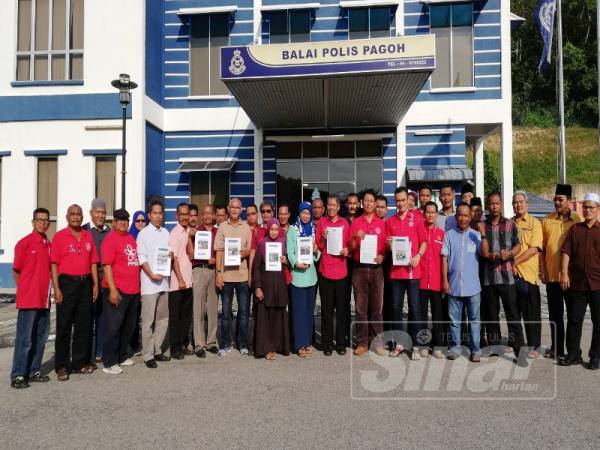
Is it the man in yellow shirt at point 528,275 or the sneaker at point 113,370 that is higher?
Answer: the man in yellow shirt at point 528,275

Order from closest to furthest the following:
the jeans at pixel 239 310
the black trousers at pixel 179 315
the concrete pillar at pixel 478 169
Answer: the black trousers at pixel 179 315, the jeans at pixel 239 310, the concrete pillar at pixel 478 169

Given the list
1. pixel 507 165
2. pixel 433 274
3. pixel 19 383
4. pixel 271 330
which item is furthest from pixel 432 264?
pixel 507 165

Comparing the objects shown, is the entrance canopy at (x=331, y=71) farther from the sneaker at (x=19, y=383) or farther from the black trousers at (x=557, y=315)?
the sneaker at (x=19, y=383)

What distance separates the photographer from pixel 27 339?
18.0ft

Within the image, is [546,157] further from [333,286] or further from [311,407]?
[311,407]

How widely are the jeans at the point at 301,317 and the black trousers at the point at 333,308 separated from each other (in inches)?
8.1

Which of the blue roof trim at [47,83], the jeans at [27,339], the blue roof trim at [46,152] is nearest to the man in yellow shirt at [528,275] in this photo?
the jeans at [27,339]

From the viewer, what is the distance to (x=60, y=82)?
14.1 m

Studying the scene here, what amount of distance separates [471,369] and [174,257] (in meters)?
4.11

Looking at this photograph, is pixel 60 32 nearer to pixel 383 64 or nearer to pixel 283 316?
pixel 383 64

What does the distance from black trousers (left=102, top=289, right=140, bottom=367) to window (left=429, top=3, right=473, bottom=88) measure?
12565mm

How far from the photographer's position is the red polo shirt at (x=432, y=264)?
639cm

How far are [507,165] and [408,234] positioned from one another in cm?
1048

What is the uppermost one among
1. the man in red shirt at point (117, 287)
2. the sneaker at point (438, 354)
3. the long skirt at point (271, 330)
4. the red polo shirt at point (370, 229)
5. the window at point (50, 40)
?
the window at point (50, 40)
